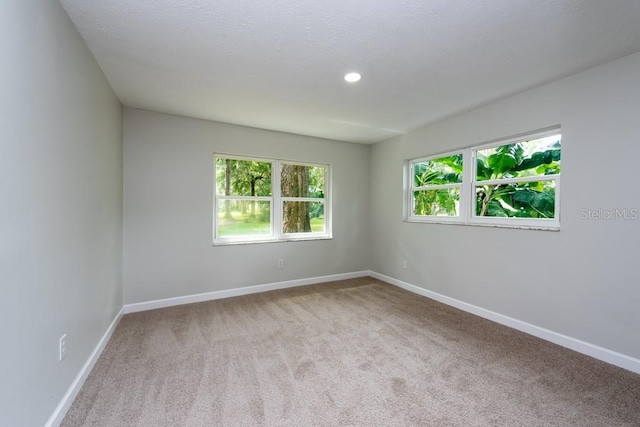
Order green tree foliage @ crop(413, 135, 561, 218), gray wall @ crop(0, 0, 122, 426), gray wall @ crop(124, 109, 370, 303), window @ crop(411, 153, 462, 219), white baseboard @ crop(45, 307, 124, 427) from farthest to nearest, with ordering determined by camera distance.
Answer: window @ crop(411, 153, 462, 219) → gray wall @ crop(124, 109, 370, 303) → green tree foliage @ crop(413, 135, 561, 218) → white baseboard @ crop(45, 307, 124, 427) → gray wall @ crop(0, 0, 122, 426)

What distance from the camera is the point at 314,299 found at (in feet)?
12.0

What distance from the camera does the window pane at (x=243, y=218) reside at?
3818 mm

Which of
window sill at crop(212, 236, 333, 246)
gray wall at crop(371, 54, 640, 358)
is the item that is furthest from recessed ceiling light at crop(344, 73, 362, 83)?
window sill at crop(212, 236, 333, 246)

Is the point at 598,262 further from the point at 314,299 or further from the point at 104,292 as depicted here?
the point at 104,292

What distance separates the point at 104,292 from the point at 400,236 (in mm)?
3687

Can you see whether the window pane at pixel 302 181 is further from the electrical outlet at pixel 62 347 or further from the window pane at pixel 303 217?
the electrical outlet at pixel 62 347

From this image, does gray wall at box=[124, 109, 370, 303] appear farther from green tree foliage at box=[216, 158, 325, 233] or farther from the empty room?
green tree foliage at box=[216, 158, 325, 233]

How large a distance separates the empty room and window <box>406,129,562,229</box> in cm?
3

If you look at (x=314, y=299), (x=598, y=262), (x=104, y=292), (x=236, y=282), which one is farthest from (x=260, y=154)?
(x=598, y=262)

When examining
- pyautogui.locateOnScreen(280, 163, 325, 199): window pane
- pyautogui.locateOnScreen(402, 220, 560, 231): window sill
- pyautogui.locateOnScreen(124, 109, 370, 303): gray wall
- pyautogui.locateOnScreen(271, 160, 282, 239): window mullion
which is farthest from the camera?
pyautogui.locateOnScreen(280, 163, 325, 199): window pane

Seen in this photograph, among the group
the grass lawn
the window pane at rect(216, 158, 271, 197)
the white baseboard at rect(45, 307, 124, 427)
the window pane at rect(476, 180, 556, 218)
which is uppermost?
the window pane at rect(216, 158, 271, 197)

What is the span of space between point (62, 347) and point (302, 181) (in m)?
3.35

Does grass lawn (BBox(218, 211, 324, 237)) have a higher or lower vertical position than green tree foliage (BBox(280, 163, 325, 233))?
lower

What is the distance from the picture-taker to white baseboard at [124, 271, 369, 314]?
3264 millimetres
